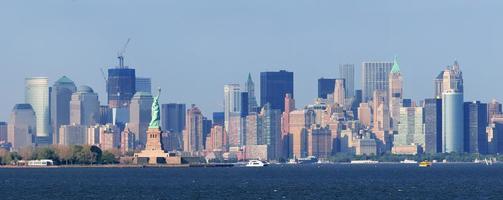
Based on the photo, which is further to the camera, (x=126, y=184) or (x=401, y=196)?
(x=126, y=184)

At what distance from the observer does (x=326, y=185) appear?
16225 cm

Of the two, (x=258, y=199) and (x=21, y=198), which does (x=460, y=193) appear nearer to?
(x=258, y=199)

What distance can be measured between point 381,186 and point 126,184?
25.8 m

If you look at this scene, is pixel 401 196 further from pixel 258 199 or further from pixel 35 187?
pixel 35 187

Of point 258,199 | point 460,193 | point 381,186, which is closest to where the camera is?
point 258,199

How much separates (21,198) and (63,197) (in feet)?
11.5

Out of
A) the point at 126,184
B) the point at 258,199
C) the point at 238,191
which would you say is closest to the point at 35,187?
the point at 126,184

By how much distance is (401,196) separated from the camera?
13038cm

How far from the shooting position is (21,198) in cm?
13025

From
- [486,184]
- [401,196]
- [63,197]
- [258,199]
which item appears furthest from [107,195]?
[486,184]

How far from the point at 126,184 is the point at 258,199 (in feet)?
133

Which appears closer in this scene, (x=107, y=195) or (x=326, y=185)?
(x=107, y=195)

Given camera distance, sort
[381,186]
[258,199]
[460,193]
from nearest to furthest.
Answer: [258,199] → [460,193] → [381,186]

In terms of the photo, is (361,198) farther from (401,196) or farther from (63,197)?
(63,197)
